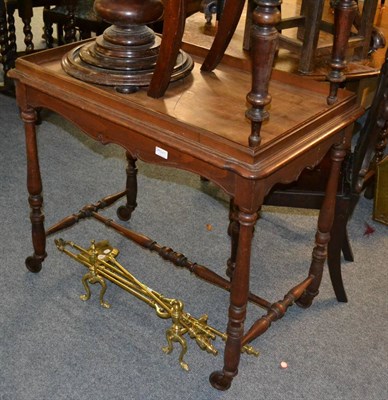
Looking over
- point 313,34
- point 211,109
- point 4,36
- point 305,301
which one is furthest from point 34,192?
point 4,36

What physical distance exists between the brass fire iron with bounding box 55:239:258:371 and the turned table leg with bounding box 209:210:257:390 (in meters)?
0.08

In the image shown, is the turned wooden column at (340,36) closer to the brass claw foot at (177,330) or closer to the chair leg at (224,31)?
the chair leg at (224,31)

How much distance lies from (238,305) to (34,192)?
849mm

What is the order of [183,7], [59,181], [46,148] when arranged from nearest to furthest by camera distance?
[183,7]
[59,181]
[46,148]

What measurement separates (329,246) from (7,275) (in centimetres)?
119

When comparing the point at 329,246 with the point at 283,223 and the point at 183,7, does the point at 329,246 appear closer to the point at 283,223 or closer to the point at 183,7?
the point at 283,223

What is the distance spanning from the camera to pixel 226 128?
68.9 inches

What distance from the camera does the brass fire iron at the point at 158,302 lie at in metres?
2.14

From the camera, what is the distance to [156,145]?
1.82m

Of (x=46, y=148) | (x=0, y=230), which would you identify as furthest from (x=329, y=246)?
(x=46, y=148)

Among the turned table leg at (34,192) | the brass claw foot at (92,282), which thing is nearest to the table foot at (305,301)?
the brass claw foot at (92,282)

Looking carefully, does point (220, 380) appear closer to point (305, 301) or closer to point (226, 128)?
point (305, 301)

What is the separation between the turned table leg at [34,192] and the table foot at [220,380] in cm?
82

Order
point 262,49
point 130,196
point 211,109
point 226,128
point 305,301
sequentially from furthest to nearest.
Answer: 1. point 130,196
2. point 305,301
3. point 211,109
4. point 226,128
5. point 262,49
